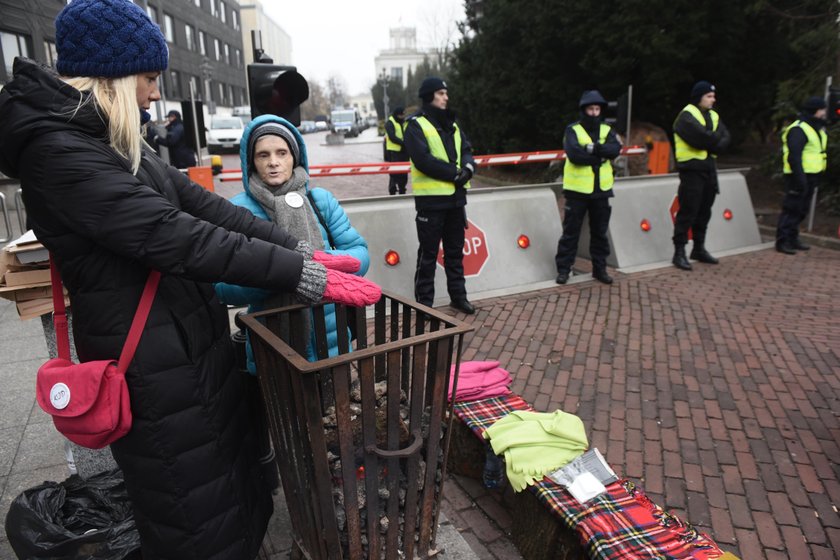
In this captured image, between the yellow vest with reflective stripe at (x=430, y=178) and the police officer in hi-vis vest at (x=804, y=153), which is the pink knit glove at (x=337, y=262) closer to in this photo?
the yellow vest with reflective stripe at (x=430, y=178)

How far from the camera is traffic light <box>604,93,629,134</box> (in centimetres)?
967

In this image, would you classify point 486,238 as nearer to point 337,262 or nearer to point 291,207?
Answer: point 291,207

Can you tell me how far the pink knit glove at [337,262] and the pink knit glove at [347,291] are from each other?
165mm

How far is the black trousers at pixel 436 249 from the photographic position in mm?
5234

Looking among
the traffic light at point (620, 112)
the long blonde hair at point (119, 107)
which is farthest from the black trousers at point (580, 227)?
the long blonde hair at point (119, 107)

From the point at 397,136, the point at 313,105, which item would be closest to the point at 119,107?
the point at 397,136

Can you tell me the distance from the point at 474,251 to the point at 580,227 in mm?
1179

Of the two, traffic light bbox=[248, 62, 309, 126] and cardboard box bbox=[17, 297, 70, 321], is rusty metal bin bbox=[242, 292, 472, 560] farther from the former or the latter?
traffic light bbox=[248, 62, 309, 126]

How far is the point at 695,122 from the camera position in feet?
21.3

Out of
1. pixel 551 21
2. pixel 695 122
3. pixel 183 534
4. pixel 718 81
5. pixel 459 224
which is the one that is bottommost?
pixel 183 534

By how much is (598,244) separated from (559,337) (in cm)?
184

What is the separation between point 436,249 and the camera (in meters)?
5.31

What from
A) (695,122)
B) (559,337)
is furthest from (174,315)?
(695,122)

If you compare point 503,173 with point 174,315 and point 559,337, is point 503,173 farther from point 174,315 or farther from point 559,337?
point 174,315
